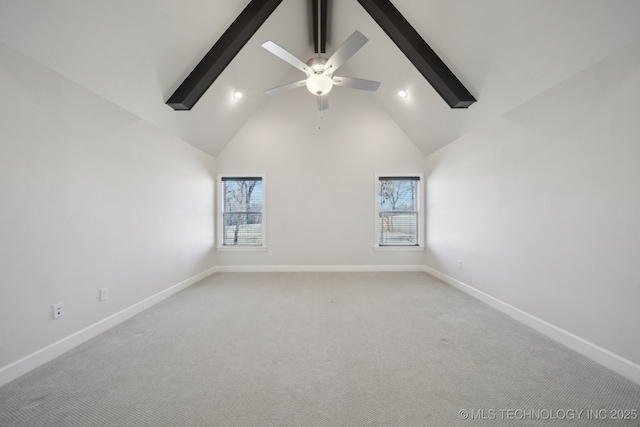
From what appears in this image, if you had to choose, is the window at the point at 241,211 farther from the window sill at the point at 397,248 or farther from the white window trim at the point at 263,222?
the window sill at the point at 397,248

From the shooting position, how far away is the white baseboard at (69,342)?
67.7 inches

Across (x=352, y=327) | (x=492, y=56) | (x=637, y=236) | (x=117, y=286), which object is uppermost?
(x=492, y=56)

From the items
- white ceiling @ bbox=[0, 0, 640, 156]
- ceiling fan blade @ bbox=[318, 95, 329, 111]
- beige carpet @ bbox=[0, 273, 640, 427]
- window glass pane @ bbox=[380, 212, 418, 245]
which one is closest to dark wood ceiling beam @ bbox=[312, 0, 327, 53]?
white ceiling @ bbox=[0, 0, 640, 156]

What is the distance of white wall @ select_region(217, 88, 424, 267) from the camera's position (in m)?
5.04

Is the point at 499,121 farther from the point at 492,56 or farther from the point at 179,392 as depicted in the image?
the point at 179,392

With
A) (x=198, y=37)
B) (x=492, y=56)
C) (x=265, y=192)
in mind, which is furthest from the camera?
(x=265, y=192)

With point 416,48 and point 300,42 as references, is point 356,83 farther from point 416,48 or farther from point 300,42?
point 300,42

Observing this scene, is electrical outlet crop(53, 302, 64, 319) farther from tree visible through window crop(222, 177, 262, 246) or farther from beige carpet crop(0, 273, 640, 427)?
tree visible through window crop(222, 177, 262, 246)

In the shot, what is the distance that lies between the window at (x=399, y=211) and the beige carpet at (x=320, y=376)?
2305 millimetres

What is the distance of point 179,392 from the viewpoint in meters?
1.60

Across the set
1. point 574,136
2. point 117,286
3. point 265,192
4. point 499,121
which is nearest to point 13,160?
point 117,286

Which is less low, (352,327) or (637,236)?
(637,236)

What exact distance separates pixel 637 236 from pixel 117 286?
4.48m

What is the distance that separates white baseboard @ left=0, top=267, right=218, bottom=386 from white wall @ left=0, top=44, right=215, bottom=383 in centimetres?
3
